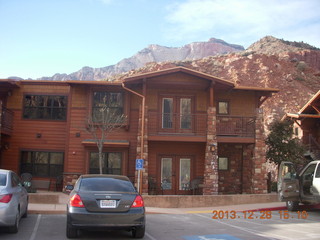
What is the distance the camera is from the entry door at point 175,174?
790 inches

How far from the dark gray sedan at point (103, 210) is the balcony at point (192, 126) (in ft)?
36.5

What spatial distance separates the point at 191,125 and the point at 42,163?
8.46m

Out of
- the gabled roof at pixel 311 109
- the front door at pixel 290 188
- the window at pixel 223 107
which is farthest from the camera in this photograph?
the gabled roof at pixel 311 109

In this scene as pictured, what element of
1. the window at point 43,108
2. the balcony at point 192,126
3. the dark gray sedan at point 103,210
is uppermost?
the window at point 43,108

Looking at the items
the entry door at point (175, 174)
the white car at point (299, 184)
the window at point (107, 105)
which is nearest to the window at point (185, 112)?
the entry door at point (175, 174)

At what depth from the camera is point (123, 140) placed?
19844 mm

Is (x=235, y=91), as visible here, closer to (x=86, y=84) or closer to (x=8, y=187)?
(x=86, y=84)

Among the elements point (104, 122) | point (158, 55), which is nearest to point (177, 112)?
point (104, 122)

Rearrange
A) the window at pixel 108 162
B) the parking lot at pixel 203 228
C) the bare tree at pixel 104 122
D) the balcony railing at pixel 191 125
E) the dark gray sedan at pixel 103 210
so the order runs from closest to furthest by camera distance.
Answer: the dark gray sedan at pixel 103 210 < the parking lot at pixel 203 228 < the bare tree at pixel 104 122 < the balcony railing at pixel 191 125 < the window at pixel 108 162

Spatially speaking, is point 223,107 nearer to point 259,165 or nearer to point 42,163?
point 259,165

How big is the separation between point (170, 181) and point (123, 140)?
337 cm

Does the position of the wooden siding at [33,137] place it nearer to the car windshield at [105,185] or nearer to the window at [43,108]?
the window at [43,108]

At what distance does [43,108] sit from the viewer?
20.8m

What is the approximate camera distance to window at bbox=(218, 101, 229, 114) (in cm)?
2096
